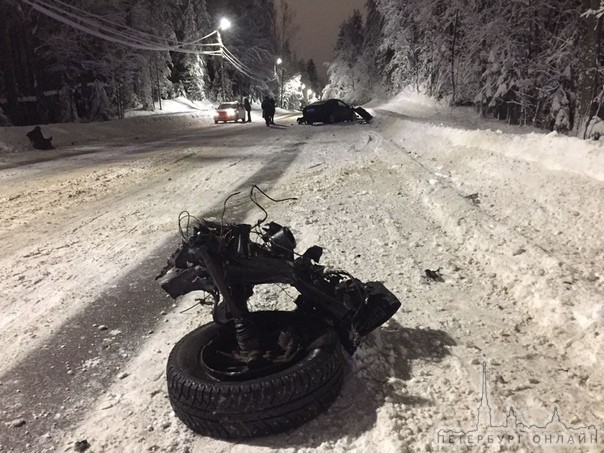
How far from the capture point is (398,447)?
207cm

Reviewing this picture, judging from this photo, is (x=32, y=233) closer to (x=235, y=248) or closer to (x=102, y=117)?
(x=235, y=248)

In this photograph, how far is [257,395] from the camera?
2137 mm

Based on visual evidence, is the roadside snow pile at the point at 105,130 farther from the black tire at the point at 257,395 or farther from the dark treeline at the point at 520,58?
the dark treeline at the point at 520,58

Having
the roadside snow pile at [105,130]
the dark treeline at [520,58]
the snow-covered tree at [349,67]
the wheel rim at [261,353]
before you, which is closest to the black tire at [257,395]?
the wheel rim at [261,353]

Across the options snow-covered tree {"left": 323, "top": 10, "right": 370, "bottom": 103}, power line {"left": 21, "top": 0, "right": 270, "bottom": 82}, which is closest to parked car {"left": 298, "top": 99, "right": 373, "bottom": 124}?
power line {"left": 21, "top": 0, "right": 270, "bottom": 82}

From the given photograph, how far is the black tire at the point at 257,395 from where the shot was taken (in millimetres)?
2146

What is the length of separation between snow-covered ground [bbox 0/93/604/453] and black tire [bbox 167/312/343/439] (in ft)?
0.28

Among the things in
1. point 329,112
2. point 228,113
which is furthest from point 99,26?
point 228,113

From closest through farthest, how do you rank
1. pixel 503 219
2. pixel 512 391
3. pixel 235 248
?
pixel 512 391
pixel 235 248
pixel 503 219

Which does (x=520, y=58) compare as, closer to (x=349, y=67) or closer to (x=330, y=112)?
(x=330, y=112)

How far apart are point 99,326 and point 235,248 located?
5.27 feet

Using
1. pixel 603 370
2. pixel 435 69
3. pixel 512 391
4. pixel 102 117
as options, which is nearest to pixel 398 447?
pixel 512 391

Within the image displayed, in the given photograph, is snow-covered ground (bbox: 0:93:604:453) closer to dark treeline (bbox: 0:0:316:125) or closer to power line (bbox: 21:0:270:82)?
power line (bbox: 21:0:270:82)

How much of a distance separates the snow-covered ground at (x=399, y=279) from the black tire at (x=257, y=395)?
85 mm
